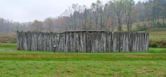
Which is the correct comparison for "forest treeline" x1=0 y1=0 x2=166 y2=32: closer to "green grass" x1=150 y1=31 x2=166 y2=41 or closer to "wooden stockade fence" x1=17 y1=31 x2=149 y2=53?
"green grass" x1=150 y1=31 x2=166 y2=41

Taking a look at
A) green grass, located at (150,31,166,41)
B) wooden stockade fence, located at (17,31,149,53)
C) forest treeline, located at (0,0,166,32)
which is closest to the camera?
wooden stockade fence, located at (17,31,149,53)

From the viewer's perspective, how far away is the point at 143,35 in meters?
39.7

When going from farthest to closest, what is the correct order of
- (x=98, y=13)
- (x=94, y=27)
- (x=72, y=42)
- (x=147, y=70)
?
(x=98, y=13) → (x=94, y=27) → (x=72, y=42) → (x=147, y=70)

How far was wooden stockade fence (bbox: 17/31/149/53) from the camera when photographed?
38.9 meters

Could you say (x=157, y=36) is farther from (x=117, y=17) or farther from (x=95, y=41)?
(x=117, y=17)

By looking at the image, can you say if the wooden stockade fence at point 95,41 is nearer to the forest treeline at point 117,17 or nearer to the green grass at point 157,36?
the green grass at point 157,36

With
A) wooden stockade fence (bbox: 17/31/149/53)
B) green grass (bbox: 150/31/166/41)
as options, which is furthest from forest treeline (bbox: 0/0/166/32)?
wooden stockade fence (bbox: 17/31/149/53)

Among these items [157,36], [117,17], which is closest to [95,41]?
[157,36]

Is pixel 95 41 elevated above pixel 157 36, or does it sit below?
below

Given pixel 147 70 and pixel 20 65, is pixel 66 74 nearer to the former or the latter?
pixel 20 65

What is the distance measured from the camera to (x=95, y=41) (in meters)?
39.0

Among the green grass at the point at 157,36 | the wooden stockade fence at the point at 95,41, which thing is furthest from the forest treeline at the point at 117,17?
the wooden stockade fence at the point at 95,41

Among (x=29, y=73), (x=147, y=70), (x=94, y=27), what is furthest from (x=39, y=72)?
Result: (x=94, y=27)

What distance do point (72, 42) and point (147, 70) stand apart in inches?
829
